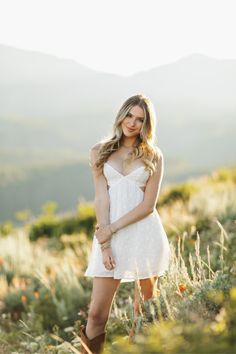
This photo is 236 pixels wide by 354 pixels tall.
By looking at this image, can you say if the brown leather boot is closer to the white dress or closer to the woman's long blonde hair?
the white dress

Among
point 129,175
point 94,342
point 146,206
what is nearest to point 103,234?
point 146,206

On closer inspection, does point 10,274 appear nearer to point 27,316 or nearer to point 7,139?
point 27,316

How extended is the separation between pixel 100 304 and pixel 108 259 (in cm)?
34

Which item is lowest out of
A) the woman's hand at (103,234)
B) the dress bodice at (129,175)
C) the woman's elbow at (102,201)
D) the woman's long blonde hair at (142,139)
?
the woman's hand at (103,234)

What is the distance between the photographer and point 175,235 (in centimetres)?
899

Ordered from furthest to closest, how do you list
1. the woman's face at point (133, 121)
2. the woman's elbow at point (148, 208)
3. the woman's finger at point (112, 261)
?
the woman's face at point (133, 121) → the woman's elbow at point (148, 208) → the woman's finger at point (112, 261)

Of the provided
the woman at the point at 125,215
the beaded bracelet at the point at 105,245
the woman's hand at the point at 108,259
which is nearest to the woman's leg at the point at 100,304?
the woman at the point at 125,215

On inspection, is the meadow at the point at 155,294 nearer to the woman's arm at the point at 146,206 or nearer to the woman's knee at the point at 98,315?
the woman's knee at the point at 98,315

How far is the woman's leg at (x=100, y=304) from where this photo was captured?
4695mm

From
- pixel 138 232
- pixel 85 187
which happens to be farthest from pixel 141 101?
pixel 85 187

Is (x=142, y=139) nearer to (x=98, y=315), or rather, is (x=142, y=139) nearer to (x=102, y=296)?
(x=102, y=296)

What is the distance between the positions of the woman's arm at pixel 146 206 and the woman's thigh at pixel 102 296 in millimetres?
396

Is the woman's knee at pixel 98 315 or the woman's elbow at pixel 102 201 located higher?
the woman's elbow at pixel 102 201

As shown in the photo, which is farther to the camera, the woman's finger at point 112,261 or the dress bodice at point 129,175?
the dress bodice at point 129,175
